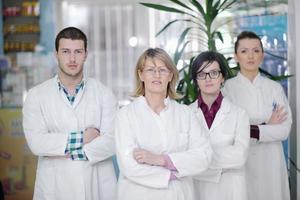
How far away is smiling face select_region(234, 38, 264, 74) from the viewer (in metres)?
2.55

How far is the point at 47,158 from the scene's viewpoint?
7.52 feet

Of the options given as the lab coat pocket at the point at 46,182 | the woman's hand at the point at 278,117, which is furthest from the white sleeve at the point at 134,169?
the woman's hand at the point at 278,117

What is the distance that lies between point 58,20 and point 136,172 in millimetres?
3073

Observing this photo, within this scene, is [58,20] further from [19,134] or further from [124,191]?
[124,191]

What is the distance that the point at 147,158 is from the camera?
186 cm

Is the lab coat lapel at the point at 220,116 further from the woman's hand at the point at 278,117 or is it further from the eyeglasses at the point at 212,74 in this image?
the woman's hand at the point at 278,117

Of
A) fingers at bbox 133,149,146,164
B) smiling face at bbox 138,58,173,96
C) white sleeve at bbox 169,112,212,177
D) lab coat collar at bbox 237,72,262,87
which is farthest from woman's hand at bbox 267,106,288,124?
fingers at bbox 133,149,146,164

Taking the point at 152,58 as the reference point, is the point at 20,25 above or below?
above

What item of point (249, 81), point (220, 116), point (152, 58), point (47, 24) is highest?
point (47, 24)

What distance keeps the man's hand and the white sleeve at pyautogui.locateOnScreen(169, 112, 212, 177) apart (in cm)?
50

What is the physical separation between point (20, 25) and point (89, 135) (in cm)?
286

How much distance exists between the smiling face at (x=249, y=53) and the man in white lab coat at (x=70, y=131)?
0.84 meters

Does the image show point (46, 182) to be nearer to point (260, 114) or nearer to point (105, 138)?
point (105, 138)

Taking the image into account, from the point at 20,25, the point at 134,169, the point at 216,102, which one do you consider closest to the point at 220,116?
the point at 216,102
